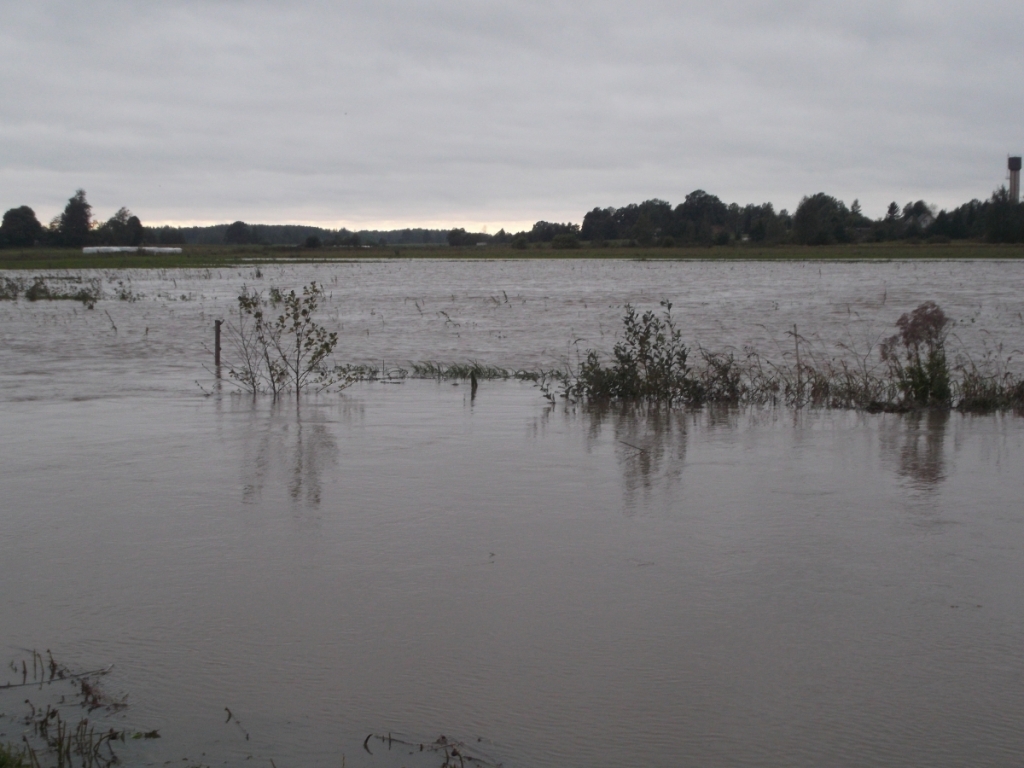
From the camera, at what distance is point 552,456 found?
9180mm

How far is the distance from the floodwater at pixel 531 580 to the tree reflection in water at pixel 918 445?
0.18 ft

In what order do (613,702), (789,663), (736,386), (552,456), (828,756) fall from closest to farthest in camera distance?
(828,756)
(613,702)
(789,663)
(552,456)
(736,386)

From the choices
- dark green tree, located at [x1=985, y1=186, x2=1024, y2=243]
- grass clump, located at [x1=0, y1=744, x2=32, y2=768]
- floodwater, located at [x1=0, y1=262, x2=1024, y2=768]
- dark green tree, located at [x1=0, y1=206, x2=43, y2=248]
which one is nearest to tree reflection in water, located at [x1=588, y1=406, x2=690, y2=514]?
floodwater, located at [x1=0, y1=262, x2=1024, y2=768]

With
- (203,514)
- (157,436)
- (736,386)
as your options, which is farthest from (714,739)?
(736,386)

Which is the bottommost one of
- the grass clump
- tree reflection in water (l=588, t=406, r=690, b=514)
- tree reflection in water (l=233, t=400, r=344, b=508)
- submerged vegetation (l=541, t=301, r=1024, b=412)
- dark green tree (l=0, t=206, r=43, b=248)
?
the grass clump

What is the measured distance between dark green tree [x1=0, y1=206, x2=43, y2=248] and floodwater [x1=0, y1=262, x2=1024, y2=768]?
338 ft

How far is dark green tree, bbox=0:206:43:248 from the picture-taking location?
338 feet

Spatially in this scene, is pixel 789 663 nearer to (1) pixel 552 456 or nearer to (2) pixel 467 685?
(2) pixel 467 685

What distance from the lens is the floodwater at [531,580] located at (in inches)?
167

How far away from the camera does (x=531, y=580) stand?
19.1ft

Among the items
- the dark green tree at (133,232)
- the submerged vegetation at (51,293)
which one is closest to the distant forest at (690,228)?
the dark green tree at (133,232)

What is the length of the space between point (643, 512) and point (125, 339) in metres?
18.1

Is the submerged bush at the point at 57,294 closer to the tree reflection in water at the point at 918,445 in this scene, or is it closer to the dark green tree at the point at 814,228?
the tree reflection in water at the point at 918,445

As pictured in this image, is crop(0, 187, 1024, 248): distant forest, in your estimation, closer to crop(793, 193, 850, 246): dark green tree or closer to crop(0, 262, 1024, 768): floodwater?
crop(793, 193, 850, 246): dark green tree
